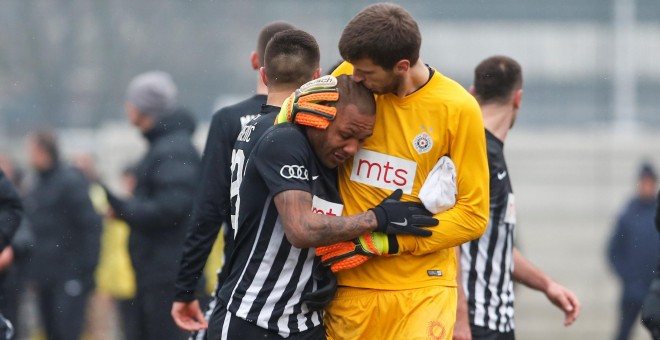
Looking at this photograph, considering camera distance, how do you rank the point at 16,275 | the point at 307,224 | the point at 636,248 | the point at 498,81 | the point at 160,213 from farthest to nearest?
the point at 636,248, the point at 16,275, the point at 160,213, the point at 498,81, the point at 307,224

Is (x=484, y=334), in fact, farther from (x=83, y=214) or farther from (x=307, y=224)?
(x=83, y=214)

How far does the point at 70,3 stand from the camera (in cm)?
1453

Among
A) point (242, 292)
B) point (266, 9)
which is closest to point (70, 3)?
point (266, 9)

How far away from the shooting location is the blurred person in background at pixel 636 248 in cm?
1148

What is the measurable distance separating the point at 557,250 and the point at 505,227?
8425 mm

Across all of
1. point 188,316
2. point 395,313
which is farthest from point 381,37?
point 188,316

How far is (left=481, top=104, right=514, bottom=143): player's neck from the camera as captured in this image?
597cm

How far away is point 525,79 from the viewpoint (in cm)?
1330

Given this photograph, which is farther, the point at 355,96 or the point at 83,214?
the point at 83,214

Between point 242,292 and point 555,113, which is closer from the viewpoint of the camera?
point 242,292

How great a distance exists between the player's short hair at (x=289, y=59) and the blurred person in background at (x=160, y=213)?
2.89 meters

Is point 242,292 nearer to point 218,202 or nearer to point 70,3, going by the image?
point 218,202

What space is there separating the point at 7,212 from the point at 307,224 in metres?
2.14

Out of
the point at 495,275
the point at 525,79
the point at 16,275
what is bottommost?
the point at 16,275
